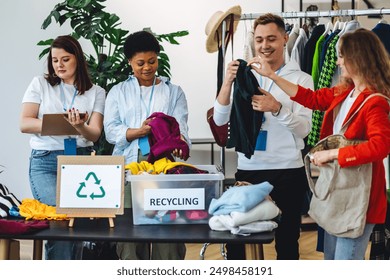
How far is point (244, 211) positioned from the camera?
2.52m

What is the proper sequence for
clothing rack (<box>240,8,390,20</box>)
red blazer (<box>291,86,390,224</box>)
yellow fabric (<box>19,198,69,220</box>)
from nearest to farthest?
red blazer (<box>291,86,390,224</box>), yellow fabric (<box>19,198,69,220</box>), clothing rack (<box>240,8,390,20</box>)

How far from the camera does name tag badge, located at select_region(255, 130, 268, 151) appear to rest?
125 inches

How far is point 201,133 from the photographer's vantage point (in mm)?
6152

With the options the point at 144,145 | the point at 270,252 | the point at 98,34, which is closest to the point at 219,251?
the point at 270,252

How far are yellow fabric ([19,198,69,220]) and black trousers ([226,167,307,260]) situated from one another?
91 centimetres

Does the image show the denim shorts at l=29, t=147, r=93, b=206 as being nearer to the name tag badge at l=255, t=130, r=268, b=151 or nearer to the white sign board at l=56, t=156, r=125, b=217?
the white sign board at l=56, t=156, r=125, b=217

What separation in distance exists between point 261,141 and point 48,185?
1.05 meters

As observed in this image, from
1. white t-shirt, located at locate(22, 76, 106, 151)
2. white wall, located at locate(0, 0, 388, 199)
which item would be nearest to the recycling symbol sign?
white t-shirt, located at locate(22, 76, 106, 151)

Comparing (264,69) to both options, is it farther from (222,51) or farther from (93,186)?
(93,186)

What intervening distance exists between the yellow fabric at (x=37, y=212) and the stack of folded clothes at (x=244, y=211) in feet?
2.18

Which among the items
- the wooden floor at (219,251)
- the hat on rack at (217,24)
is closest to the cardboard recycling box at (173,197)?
the hat on rack at (217,24)

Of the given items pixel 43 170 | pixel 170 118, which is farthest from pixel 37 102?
pixel 170 118

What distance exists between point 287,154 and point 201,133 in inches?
119

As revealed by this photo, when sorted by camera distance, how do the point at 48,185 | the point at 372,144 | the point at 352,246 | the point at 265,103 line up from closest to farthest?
1. the point at 372,144
2. the point at 352,246
3. the point at 265,103
4. the point at 48,185
